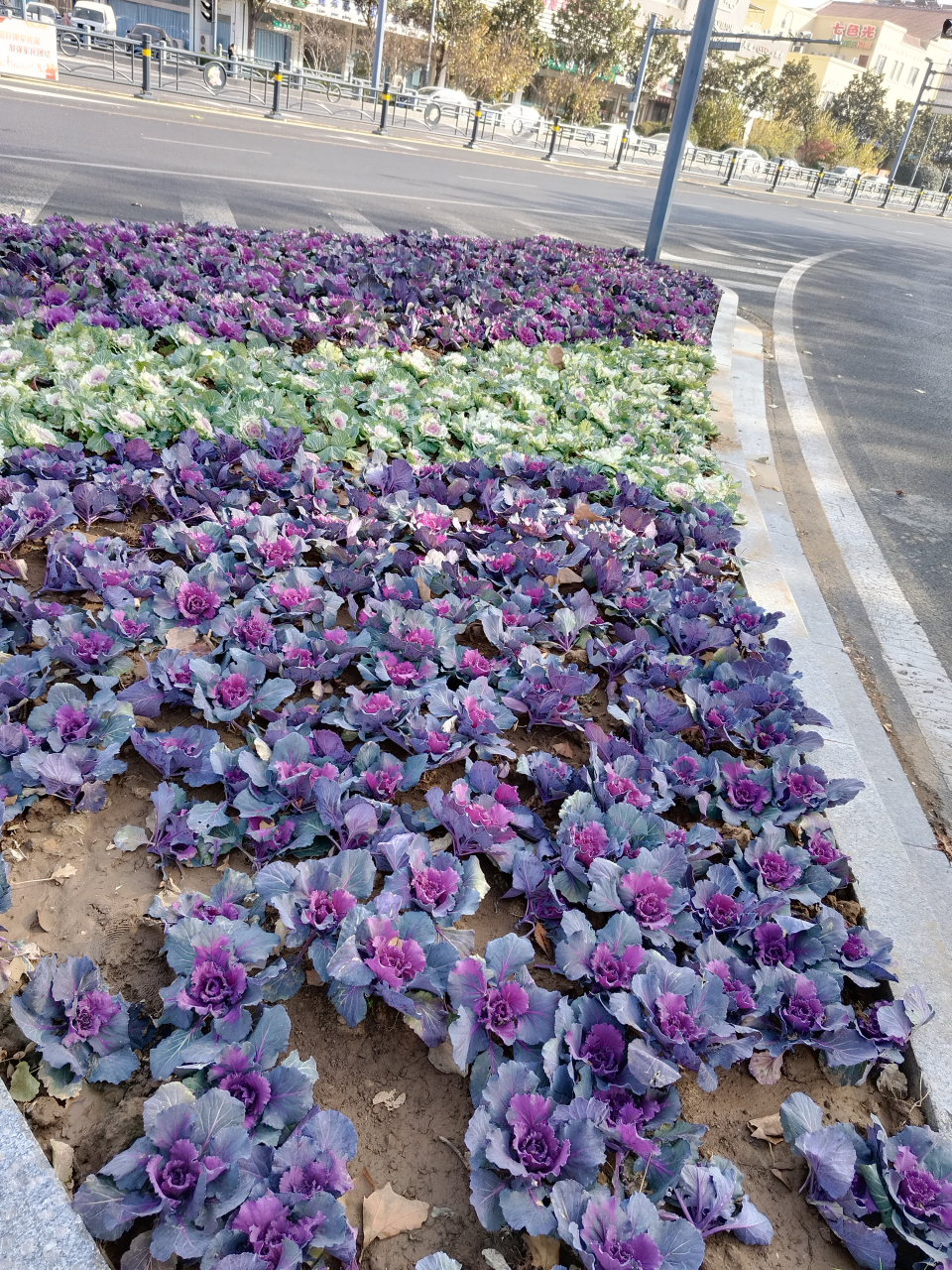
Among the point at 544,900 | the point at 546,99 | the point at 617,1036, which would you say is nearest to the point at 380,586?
the point at 544,900

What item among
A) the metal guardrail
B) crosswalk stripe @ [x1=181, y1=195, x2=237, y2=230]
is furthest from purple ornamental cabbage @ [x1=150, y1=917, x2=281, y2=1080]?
the metal guardrail

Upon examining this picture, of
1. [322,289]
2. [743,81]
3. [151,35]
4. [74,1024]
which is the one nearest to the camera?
[74,1024]

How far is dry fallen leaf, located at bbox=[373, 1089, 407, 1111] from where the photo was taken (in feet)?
5.19

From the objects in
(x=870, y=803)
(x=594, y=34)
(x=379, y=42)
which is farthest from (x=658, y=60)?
(x=870, y=803)

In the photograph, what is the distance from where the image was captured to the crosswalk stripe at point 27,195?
7.70 meters

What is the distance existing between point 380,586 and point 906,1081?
1.98m

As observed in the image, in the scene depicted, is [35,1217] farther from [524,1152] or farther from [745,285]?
[745,285]

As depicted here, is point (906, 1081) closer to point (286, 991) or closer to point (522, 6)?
point (286, 991)

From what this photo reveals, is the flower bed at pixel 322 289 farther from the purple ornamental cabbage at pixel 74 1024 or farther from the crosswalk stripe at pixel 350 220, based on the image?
the purple ornamental cabbage at pixel 74 1024

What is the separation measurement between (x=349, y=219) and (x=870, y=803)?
10.1 metres

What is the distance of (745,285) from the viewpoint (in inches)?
469

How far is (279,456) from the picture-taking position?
3.51 metres

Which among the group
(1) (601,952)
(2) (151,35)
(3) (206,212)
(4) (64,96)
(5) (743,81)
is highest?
(5) (743,81)

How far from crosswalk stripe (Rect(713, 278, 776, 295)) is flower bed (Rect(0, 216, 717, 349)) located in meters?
4.25
